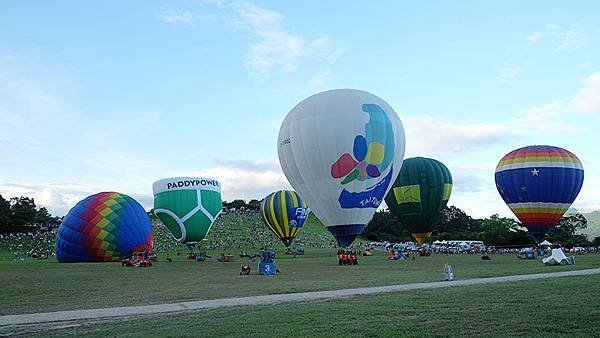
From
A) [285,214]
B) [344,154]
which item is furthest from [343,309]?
[285,214]

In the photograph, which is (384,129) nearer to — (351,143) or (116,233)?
(351,143)

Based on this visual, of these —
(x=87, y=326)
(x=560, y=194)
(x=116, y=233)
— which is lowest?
(x=87, y=326)

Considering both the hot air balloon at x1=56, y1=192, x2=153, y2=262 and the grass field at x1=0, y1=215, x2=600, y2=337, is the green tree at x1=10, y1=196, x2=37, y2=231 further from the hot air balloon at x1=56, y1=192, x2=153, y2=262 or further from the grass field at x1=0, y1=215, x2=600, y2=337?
the grass field at x1=0, y1=215, x2=600, y2=337

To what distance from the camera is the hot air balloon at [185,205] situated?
40.3 metres

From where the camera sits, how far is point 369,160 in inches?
1073

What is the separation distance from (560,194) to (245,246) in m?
29.4

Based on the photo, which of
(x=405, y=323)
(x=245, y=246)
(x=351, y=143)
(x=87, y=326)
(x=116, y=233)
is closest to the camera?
(x=405, y=323)

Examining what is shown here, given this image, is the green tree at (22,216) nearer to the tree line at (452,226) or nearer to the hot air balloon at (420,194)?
the tree line at (452,226)

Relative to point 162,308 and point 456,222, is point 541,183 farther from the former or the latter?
point 456,222

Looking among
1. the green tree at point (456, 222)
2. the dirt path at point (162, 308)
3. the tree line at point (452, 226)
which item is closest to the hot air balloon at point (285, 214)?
the tree line at point (452, 226)

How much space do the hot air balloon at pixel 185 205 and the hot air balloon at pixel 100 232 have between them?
21.8 feet

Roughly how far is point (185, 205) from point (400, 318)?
32.2 m

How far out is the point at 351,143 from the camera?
27016mm

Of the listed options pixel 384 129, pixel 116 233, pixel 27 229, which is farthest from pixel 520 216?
pixel 27 229
